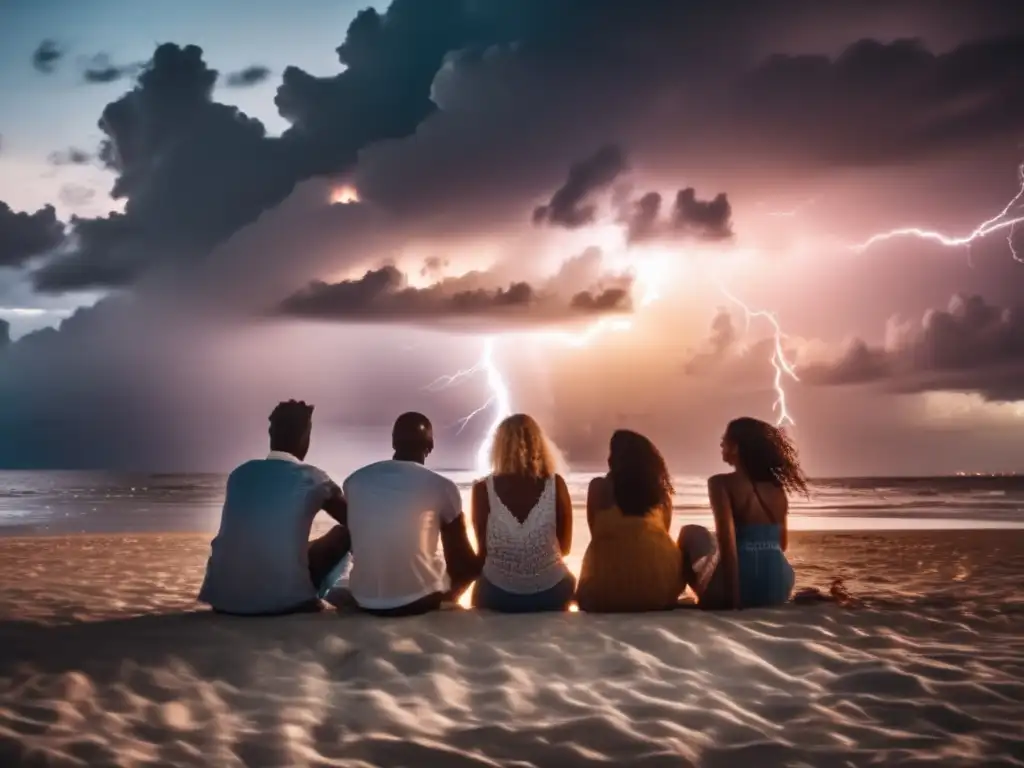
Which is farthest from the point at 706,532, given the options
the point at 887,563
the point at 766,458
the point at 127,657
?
the point at 887,563

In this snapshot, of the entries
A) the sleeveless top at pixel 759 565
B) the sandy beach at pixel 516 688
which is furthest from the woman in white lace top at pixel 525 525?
the sleeveless top at pixel 759 565

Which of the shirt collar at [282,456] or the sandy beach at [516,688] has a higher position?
the shirt collar at [282,456]

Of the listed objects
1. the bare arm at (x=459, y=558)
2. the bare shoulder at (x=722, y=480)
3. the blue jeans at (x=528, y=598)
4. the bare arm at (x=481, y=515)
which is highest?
the bare shoulder at (x=722, y=480)

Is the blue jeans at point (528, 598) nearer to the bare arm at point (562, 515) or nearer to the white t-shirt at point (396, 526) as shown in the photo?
the bare arm at point (562, 515)

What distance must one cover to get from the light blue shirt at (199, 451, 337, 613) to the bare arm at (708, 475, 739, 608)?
2.32 m

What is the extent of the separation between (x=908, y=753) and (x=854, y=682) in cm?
92

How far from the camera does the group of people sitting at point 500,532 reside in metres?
5.34

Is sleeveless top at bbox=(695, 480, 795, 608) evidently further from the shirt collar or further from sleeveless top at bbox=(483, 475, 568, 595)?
the shirt collar

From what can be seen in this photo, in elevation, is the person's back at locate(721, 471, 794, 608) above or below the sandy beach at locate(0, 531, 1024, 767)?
above

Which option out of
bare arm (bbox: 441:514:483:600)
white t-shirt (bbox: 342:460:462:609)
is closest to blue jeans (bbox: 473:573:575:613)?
bare arm (bbox: 441:514:483:600)

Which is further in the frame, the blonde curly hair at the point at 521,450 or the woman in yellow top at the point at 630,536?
the blonde curly hair at the point at 521,450

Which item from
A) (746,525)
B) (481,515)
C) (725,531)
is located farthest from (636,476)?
(481,515)

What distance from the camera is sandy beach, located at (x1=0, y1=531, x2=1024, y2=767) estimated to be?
11.7 ft

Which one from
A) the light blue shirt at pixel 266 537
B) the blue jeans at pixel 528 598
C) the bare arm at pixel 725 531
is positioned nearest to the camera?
the light blue shirt at pixel 266 537
